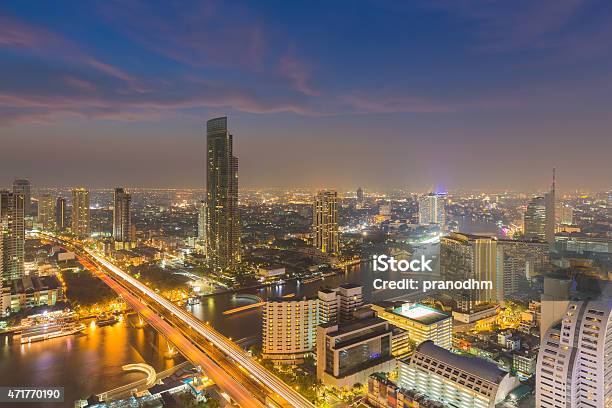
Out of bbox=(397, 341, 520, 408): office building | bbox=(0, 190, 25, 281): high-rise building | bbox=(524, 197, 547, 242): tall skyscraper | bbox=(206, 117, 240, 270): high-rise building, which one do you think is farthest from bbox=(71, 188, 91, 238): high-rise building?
bbox=(524, 197, 547, 242): tall skyscraper

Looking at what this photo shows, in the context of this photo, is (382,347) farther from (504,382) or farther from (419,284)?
(419,284)

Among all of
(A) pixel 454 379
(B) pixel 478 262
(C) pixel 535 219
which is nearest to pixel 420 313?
(A) pixel 454 379

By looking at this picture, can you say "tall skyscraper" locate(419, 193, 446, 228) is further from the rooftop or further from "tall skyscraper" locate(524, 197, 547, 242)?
the rooftop

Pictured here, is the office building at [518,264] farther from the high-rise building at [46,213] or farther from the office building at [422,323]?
the high-rise building at [46,213]

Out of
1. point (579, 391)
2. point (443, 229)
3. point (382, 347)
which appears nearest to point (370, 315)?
point (382, 347)

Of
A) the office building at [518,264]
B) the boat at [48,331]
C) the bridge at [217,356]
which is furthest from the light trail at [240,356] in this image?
the office building at [518,264]

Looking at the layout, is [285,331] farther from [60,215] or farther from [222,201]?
[60,215]

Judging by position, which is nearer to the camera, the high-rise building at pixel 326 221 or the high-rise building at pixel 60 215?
the high-rise building at pixel 326 221
